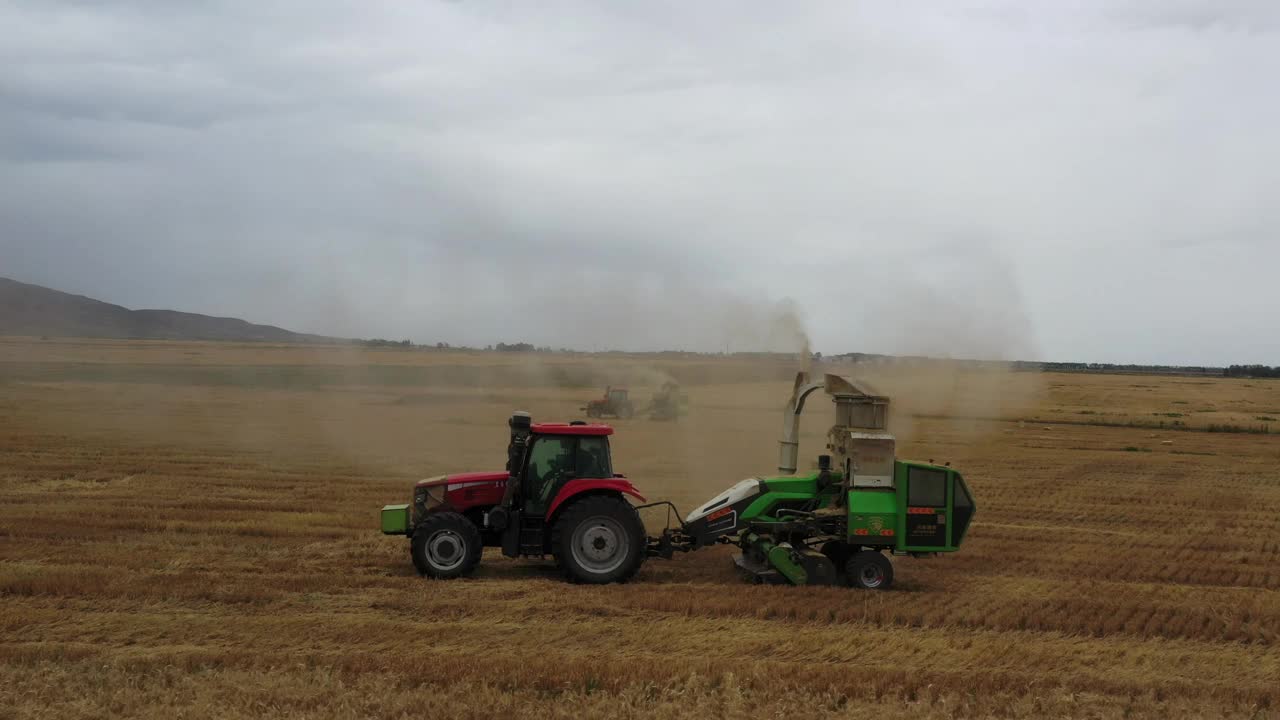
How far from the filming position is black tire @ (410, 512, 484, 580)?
12883 mm

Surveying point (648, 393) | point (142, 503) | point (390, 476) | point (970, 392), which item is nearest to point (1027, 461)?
point (970, 392)

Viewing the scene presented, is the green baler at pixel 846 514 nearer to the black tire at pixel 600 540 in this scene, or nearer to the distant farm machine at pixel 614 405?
the black tire at pixel 600 540

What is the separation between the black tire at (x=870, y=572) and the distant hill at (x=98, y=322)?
71.5 feet

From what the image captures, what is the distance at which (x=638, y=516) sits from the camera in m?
12.9

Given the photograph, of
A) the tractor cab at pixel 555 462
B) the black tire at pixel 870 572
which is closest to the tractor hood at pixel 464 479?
the tractor cab at pixel 555 462

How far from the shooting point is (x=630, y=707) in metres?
8.22

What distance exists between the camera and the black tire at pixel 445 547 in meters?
12.9

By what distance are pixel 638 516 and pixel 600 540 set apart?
0.58 m

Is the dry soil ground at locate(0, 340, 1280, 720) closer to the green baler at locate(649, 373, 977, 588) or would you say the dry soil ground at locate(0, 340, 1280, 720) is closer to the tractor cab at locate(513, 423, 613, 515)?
the green baler at locate(649, 373, 977, 588)

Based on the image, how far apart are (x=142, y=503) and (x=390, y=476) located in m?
6.11

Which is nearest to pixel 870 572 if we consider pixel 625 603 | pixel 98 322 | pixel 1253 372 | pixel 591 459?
pixel 625 603

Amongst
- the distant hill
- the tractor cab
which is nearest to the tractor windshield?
the tractor cab

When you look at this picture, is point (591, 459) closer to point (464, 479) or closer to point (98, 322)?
point (464, 479)

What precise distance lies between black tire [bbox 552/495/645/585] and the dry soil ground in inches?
18.7
